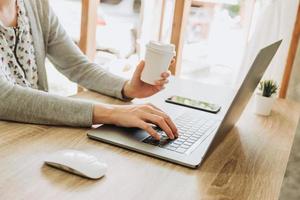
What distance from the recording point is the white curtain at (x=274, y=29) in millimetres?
2018

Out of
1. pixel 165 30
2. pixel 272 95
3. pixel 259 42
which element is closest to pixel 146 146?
pixel 272 95

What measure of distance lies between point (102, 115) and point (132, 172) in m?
0.25

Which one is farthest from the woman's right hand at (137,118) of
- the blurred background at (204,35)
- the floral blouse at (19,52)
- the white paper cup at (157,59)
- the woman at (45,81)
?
the blurred background at (204,35)

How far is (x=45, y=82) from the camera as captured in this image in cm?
140

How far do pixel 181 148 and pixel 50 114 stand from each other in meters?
0.34

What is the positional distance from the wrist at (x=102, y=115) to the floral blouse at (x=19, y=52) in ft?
1.24

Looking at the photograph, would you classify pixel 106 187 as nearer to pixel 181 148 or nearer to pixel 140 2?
pixel 181 148

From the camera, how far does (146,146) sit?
86cm

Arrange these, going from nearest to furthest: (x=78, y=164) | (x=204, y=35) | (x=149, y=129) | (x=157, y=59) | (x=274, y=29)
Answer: (x=78, y=164) → (x=149, y=129) → (x=157, y=59) → (x=274, y=29) → (x=204, y=35)

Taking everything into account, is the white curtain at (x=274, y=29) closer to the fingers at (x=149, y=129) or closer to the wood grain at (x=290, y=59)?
the wood grain at (x=290, y=59)

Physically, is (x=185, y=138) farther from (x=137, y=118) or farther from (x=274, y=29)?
(x=274, y=29)

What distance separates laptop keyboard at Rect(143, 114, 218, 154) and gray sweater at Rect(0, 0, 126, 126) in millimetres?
193

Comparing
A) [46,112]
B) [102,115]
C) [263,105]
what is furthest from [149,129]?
[263,105]

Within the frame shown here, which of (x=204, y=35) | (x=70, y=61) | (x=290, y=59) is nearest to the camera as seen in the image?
(x=70, y=61)
